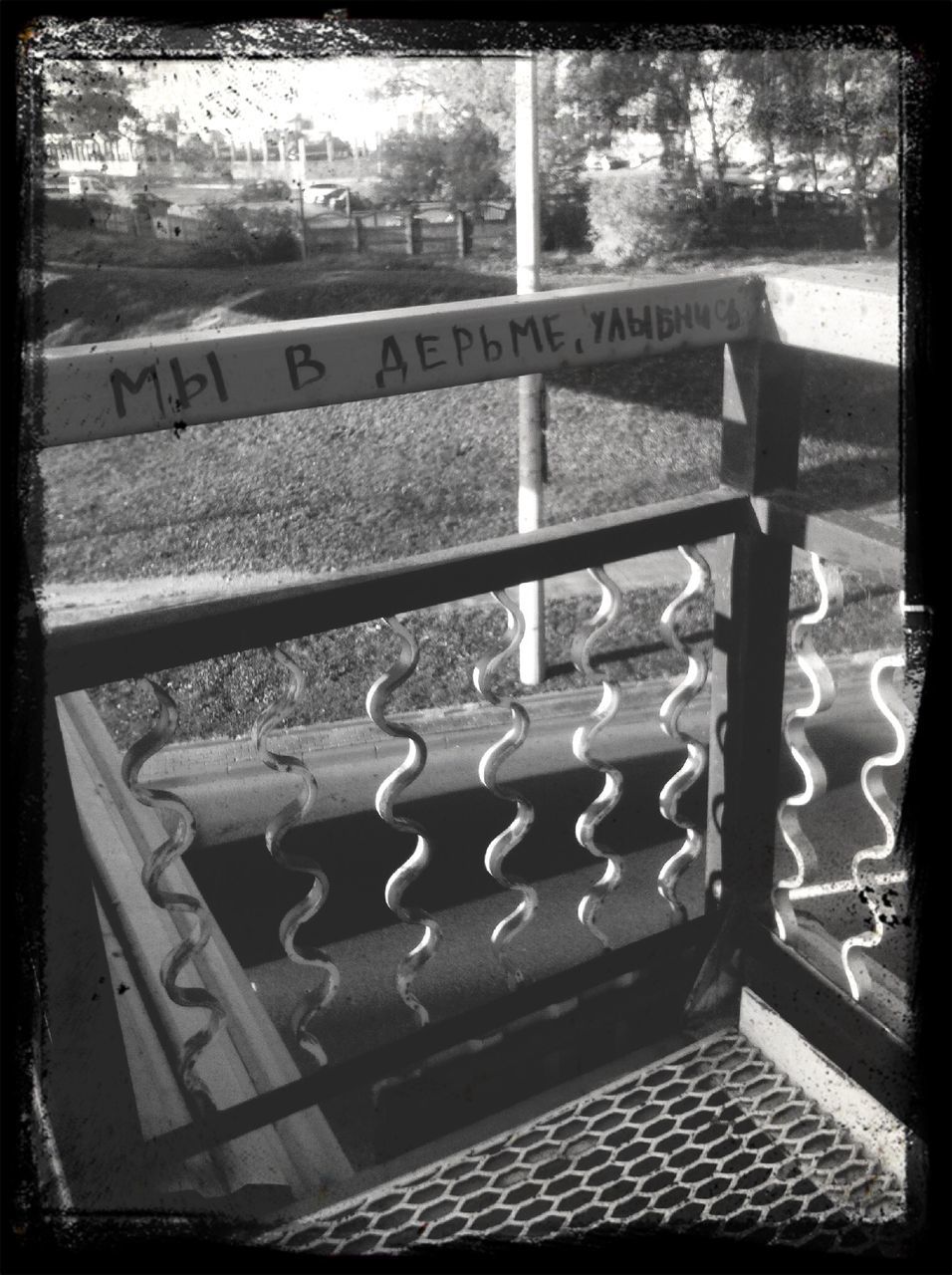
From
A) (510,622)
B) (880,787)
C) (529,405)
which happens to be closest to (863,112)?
(510,622)

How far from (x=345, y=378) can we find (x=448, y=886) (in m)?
2.58

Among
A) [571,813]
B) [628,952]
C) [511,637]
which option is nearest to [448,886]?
[571,813]

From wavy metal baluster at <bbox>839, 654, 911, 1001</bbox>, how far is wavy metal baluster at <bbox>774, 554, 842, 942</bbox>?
8 cm

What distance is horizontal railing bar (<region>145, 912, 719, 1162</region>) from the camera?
1650mm

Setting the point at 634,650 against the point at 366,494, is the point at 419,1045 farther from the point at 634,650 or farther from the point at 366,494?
the point at 366,494

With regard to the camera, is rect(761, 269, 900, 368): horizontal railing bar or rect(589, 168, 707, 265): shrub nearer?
rect(761, 269, 900, 368): horizontal railing bar

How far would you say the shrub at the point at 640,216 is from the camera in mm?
2062

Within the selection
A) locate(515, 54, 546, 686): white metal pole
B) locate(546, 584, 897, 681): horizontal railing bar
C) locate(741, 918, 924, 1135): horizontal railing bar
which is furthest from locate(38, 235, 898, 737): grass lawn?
locate(741, 918, 924, 1135): horizontal railing bar

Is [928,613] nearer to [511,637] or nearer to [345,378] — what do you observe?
[511,637]

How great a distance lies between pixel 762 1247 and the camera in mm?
1591

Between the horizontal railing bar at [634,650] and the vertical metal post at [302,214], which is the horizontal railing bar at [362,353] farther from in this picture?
the horizontal railing bar at [634,650]

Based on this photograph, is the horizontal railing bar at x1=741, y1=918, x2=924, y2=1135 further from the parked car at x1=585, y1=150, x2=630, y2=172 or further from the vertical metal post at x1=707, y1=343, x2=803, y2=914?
the parked car at x1=585, y1=150, x2=630, y2=172

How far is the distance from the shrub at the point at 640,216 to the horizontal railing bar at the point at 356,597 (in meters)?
0.59

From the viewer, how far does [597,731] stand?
6.30 ft
